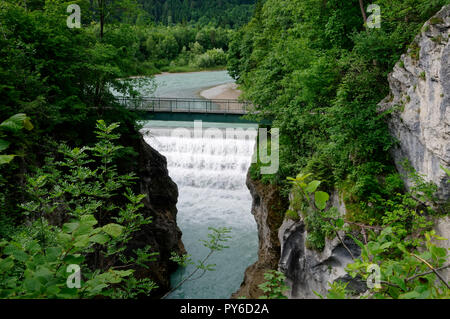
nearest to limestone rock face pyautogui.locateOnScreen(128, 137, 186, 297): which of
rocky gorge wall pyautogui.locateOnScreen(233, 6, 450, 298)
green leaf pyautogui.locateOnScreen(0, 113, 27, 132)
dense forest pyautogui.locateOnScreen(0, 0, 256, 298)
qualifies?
dense forest pyautogui.locateOnScreen(0, 0, 256, 298)

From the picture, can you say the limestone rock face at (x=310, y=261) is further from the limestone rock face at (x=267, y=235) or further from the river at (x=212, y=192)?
the river at (x=212, y=192)

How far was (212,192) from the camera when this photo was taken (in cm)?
2411

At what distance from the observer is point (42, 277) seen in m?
1.71

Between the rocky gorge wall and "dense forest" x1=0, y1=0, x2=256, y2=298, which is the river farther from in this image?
the rocky gorge wall

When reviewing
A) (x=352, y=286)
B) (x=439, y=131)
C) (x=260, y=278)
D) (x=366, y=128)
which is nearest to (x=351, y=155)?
(x=366, y=128)

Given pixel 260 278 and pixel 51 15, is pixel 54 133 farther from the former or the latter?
pixel 260 278

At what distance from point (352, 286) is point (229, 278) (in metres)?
8.25

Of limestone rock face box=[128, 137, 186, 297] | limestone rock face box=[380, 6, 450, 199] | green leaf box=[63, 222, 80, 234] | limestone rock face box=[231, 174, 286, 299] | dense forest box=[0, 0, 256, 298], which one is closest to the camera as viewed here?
green leaf box=[63, 222, 80, 234]

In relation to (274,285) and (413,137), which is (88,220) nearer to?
(274,285)

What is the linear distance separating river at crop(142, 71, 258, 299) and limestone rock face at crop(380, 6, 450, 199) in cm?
970

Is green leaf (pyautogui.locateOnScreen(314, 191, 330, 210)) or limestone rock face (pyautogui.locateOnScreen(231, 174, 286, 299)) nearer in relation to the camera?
green leaf (pyautogui.locateOnScreen(314, 191, 330, 210))

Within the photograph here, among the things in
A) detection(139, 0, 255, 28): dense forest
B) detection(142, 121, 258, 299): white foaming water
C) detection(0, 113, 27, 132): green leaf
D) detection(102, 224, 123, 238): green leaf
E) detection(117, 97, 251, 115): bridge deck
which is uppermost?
detection(139, 0, 255, 28): dense forest

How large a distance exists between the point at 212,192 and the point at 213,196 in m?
0.43

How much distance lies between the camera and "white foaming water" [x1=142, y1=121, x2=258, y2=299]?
1697 centimetres
